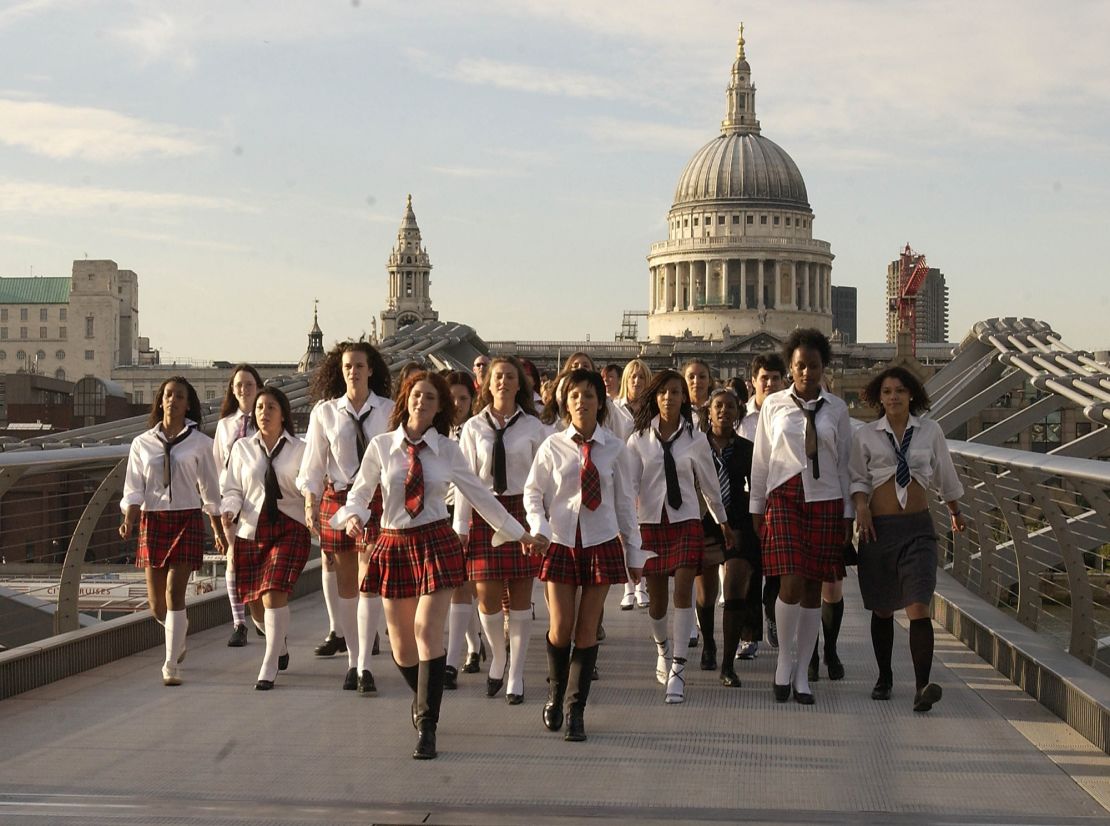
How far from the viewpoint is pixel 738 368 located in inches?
5300

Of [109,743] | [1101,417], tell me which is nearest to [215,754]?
[109,743]

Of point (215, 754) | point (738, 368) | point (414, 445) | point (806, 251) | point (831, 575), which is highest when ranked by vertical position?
point (806, 251)

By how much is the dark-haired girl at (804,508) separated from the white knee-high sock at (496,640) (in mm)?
1376

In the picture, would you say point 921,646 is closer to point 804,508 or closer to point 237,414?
point 804,508

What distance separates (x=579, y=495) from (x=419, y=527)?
859 mm

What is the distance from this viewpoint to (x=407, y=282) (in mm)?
161125

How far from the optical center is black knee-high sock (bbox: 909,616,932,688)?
8555 mm

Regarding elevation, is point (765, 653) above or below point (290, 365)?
below

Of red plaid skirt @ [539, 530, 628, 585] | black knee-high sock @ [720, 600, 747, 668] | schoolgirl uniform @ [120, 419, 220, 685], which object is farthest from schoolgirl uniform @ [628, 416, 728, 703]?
schoolgirl uniform @ [120, 419, 220, 685]

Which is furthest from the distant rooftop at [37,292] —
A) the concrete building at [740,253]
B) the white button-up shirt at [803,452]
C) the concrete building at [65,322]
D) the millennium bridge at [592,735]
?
the white button-up shirt at [803,452]

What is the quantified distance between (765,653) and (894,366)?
2.56 metres

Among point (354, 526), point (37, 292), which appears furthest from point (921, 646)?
point (37, 292)

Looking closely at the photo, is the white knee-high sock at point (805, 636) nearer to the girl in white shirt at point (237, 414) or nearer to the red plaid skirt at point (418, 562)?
the red plaid skirt at point (418, 562)

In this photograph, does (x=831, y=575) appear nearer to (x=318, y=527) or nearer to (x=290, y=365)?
(x=318, y=527)
